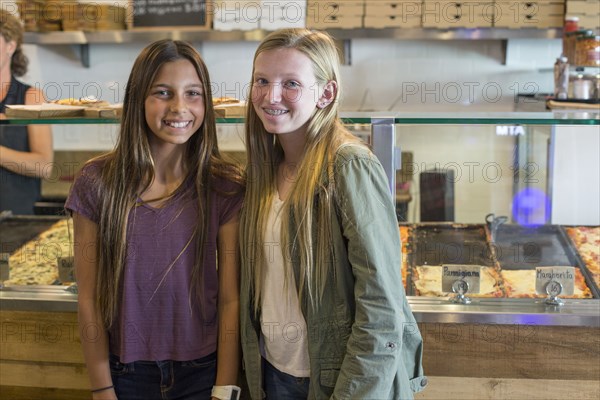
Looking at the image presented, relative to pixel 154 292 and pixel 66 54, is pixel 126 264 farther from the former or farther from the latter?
pixel 66 54

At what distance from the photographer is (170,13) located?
4730 mm

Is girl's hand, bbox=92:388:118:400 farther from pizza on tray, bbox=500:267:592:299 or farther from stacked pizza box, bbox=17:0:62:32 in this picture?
stacked pizza box, bbox=17:0:62:32

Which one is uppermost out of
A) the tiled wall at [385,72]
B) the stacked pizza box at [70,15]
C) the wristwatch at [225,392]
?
the stacked pizza box at [70,15]

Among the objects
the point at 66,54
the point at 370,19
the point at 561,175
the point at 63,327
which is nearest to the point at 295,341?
the point at 63,327

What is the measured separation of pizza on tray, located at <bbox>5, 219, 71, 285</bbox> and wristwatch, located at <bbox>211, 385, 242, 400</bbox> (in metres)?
0.70

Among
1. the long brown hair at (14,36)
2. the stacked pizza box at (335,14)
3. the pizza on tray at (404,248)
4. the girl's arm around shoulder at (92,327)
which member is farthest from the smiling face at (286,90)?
the stacked pizza box at (335,14)

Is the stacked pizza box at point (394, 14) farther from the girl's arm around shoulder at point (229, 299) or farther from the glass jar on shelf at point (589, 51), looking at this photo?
the girl's arm around shoulder at point (229, 299)

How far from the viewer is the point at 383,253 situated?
61.8 inches

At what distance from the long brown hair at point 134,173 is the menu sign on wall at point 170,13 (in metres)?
3.03

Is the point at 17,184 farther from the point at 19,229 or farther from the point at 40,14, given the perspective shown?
the point at 40,14

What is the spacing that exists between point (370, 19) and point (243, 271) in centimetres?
296

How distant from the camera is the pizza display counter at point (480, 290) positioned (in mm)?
1971

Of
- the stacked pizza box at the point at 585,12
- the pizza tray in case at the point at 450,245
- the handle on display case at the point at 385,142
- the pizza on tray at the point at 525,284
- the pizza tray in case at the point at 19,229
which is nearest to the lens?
the handle on display case at the point at 385,142

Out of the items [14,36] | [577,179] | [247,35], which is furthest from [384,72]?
[577,179]
